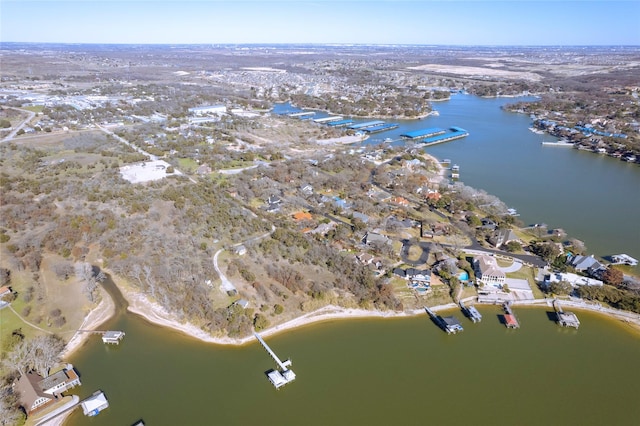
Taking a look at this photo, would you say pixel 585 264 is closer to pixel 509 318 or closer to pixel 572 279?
pixel 572 279

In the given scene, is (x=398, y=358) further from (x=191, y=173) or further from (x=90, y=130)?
(x=90, y=130)

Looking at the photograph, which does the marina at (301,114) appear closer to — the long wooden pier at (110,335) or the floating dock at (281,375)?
A: the long wooden pier at (110,335)

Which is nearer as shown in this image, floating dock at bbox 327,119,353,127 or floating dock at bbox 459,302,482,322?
floating dock at bbox 459,302,482,322

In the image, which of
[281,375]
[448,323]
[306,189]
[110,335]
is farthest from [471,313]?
[306,189]

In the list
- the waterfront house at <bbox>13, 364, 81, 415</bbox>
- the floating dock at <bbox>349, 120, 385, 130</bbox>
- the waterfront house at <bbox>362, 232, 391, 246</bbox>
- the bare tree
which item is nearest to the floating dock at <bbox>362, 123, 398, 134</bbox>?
the floating dock at <bbox>349, 120, 385, 130</bbox>

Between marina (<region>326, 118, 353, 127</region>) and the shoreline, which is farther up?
marina (<region>326, 118, 353, 127</region>)

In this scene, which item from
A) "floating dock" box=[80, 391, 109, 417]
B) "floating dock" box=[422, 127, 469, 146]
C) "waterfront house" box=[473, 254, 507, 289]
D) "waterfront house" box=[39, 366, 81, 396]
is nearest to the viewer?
"floating dock" box=[80, 391, 109, 417]

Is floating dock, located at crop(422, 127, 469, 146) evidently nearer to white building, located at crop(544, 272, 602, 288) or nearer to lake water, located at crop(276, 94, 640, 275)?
lake water, located at crop(276, 94, 640, 275)
